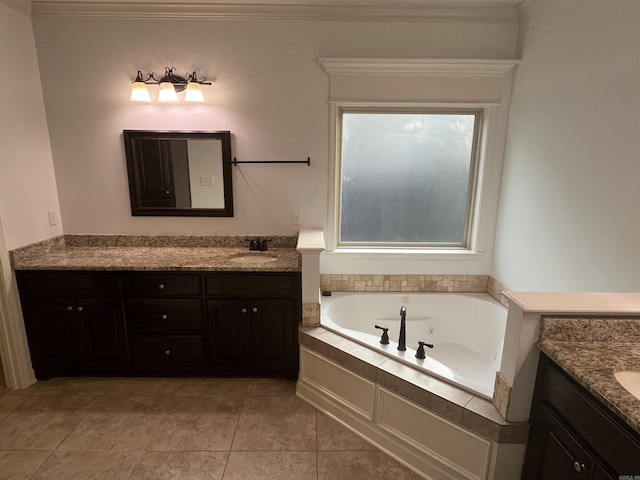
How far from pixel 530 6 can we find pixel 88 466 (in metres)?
3.66

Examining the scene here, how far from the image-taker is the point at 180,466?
1.81m

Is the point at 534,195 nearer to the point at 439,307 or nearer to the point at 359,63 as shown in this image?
the point at 439,307

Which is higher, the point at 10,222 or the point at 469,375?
the point at 10,222

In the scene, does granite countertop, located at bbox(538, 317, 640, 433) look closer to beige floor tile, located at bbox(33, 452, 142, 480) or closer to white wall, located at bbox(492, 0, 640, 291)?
white wall, located at bbox(492, 0, 640, 291)

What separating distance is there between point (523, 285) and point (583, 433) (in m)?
1.41

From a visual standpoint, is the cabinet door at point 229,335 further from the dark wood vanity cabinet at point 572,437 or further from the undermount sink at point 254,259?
the dark wood vanity cabinet at point 572,437

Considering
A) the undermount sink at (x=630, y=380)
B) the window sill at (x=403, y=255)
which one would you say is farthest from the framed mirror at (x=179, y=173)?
the undermount sink at (x=630, y=380)

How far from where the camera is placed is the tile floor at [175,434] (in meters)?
1.79

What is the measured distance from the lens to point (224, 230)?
279cm

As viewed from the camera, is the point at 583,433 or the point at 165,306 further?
the point at 165,306

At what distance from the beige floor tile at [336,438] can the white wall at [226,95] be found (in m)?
1.39

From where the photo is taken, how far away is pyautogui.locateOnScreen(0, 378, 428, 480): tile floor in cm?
179

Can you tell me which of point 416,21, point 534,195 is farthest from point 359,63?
point 534,195

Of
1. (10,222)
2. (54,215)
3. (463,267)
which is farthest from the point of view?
(463,267)
